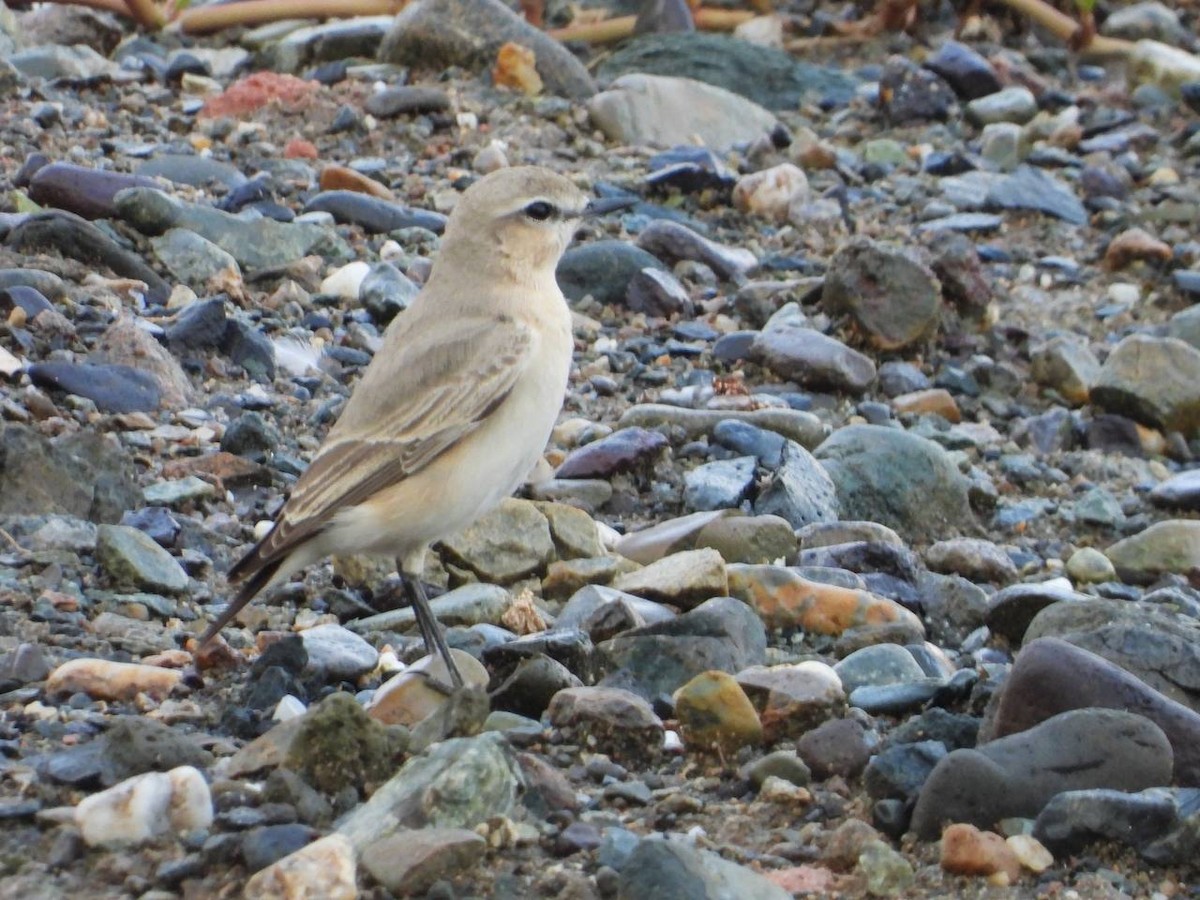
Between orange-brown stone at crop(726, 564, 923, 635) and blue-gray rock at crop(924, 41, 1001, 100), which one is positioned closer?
orange-brown stone at crop(726, 564, 923, 635)

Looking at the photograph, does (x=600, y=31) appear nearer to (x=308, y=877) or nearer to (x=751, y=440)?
(x=751, y=440)

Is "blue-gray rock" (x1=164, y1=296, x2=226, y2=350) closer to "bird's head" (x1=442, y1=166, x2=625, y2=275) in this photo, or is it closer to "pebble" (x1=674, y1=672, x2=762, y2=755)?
"bird's head" (x1=442, y1=166, x2=625, y2=275)

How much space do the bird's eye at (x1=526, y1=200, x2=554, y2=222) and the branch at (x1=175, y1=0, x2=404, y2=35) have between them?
5.91 m

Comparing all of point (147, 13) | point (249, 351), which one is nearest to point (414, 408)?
point (249, 351)

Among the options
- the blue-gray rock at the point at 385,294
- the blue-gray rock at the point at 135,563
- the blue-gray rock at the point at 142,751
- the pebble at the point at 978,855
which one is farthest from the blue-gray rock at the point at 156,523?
the pebble at the point at 978,855

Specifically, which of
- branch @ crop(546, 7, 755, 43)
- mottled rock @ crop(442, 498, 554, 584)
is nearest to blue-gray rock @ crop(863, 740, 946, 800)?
mottled rock @ crop(442, 498, 554, 584)

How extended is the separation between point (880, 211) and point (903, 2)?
2886 mm

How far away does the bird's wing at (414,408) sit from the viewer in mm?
5758

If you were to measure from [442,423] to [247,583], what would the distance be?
0.79m

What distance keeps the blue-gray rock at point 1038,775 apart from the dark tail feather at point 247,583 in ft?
6.34

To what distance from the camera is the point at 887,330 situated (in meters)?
8.80

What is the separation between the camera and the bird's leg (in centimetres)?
554

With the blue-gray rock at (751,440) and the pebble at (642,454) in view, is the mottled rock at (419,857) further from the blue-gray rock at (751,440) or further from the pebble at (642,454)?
the blue-gray rock at (751,440)

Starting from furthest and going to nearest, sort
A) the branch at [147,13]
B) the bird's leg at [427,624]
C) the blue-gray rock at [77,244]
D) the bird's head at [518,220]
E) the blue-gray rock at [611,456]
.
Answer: the branch at [147,13]
the blue-gray rock at [77,244]
the blue-gray rock at [611,456]
the bird's head at [518,220]
the bird's leg at [427,624]
